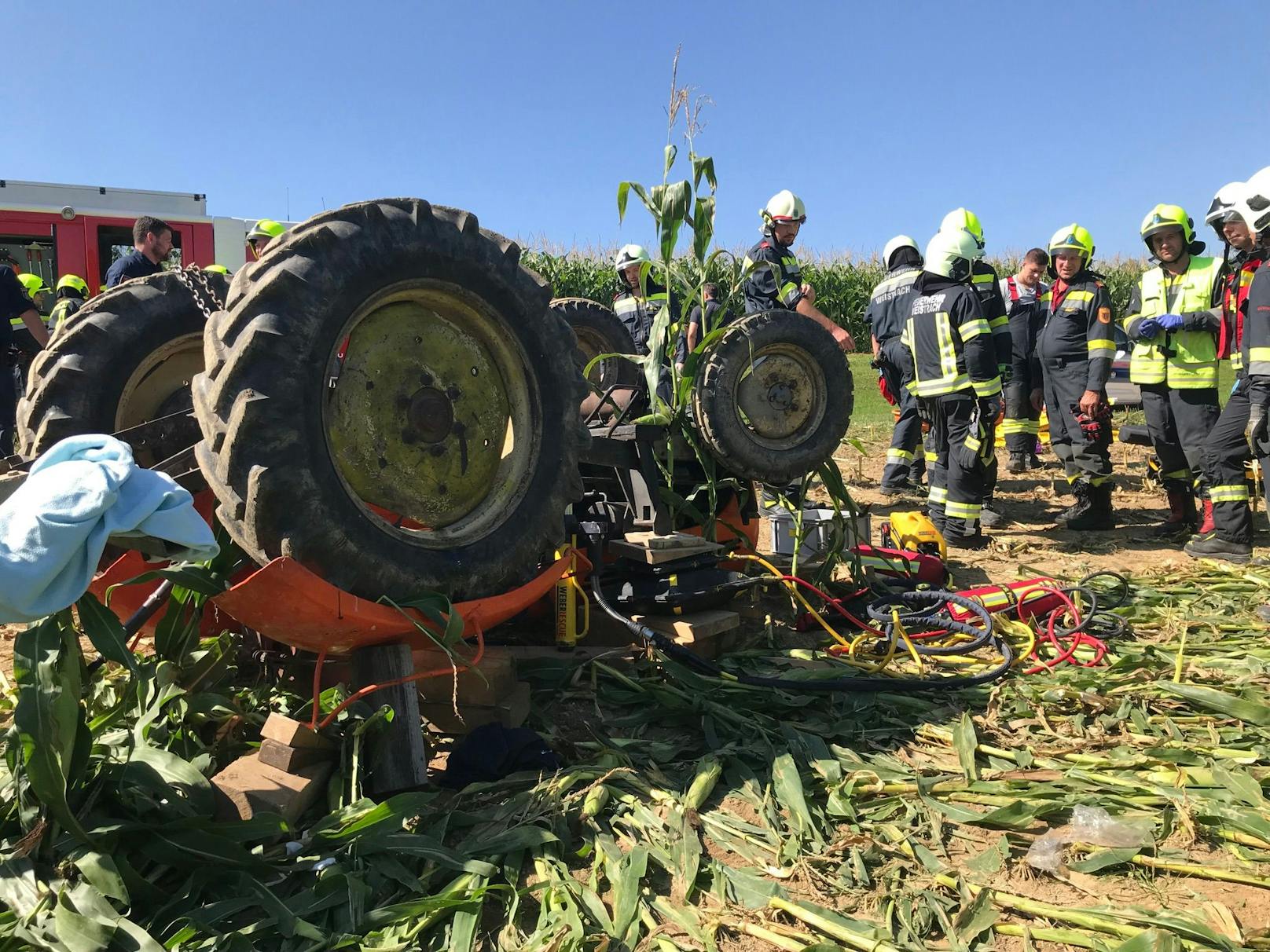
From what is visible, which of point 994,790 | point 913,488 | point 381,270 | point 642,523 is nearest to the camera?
point 381,270

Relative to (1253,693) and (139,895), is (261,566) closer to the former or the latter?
(139,895)

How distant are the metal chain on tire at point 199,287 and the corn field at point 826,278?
1792 cm

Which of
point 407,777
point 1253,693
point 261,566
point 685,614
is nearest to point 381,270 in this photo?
point 261,566

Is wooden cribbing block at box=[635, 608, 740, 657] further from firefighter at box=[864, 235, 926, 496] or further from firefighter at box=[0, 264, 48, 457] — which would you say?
firefighter at box=[0, 264, 48, 457]

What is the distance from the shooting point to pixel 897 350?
823 cm

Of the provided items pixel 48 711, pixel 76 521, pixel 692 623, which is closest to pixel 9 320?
pixel 692 623

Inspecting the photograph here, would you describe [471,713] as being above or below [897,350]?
below

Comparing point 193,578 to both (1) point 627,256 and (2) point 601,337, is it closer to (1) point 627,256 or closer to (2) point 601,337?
(2) point 601,337

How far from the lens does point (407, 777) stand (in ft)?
8.54

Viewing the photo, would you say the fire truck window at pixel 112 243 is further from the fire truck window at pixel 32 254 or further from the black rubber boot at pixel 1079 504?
the black rubber boot at pixel 1079 504

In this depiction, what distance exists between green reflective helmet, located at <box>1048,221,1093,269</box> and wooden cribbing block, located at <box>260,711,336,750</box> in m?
8.07

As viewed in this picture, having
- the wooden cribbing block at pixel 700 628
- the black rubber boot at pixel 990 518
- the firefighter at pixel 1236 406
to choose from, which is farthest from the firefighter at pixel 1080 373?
the wooden cribbing block at pixel 700 628

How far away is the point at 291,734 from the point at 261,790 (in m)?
0.16

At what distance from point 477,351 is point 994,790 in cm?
215
